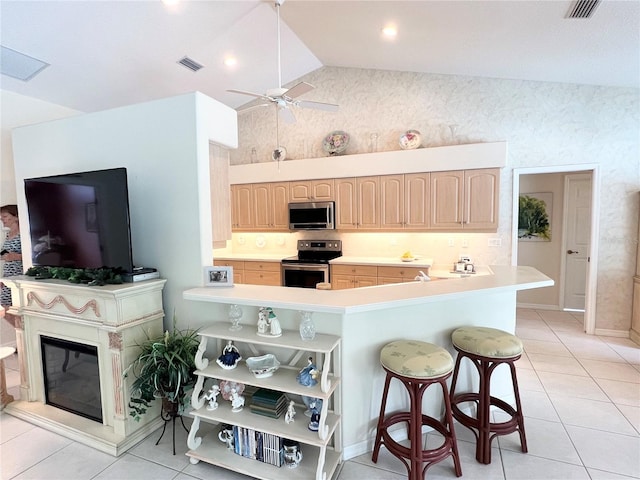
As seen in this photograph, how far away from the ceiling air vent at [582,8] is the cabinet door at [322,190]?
10.2ft

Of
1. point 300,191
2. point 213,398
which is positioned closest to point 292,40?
point 300,191

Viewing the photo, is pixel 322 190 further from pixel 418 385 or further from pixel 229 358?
pixel 418 385

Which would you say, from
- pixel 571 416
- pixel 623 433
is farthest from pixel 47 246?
pixel 623 433

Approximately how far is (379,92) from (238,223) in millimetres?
3144

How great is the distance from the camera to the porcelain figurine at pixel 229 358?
2.02 meters

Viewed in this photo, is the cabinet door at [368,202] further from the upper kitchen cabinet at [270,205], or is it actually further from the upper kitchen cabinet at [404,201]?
the upper kitchen cabinet at [270,205]

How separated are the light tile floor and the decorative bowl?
0.64m

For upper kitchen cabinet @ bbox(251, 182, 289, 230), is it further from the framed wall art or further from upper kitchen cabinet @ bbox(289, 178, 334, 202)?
the framed wall art

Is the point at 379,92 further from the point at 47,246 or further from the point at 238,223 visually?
the point at 47,246

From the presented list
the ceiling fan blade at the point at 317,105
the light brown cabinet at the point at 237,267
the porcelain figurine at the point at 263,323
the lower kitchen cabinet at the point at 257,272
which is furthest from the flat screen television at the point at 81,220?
the light brown cabinet at the point at 237,267

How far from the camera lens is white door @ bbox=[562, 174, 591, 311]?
4.95 metres

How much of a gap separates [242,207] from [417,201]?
292 centimetres

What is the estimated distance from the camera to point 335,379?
6.16 ft

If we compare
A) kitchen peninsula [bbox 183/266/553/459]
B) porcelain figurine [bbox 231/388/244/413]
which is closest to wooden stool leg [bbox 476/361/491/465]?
kitchen peninsula [bbox 183/266/553/459]
